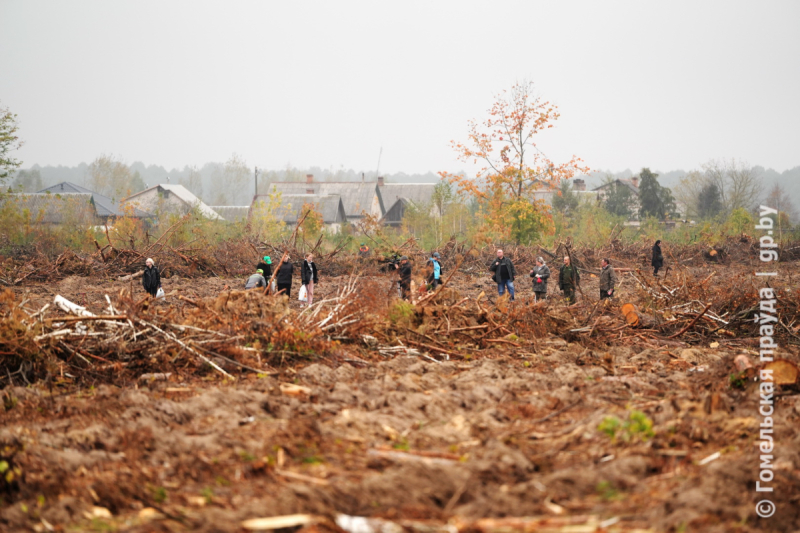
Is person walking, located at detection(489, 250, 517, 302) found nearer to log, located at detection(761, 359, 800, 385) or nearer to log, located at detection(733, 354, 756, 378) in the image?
log, located at detection(733, 354, 756, 378)

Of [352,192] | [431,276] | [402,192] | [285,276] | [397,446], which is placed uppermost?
[402,192]

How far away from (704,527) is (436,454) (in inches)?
71.3

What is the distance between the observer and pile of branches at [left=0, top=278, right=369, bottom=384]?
23.0 feet

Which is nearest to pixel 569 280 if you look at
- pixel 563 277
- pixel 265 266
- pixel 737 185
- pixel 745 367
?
pixel 563 277

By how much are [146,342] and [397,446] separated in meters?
4.20

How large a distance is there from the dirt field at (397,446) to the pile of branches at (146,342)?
0.24 feet

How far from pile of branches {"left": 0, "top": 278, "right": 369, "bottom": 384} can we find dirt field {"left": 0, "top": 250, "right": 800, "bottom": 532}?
0.07 metres

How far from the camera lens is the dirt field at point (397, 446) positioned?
342 cm

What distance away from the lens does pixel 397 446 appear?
15.3 ft

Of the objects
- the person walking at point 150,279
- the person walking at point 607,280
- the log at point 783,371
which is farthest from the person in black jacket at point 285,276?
the log at point 783,371

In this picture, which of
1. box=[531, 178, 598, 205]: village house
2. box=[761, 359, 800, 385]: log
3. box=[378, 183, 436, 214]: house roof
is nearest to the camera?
box=[761, 359, 800, 385]: log

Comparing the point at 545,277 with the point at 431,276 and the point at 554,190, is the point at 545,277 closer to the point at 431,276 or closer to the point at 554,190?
the point at 431,276

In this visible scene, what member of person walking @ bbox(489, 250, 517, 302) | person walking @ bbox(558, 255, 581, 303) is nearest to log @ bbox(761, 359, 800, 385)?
person walking @ bbox(558, 255, 581, 303)

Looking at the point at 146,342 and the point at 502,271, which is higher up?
the point at 502,271
